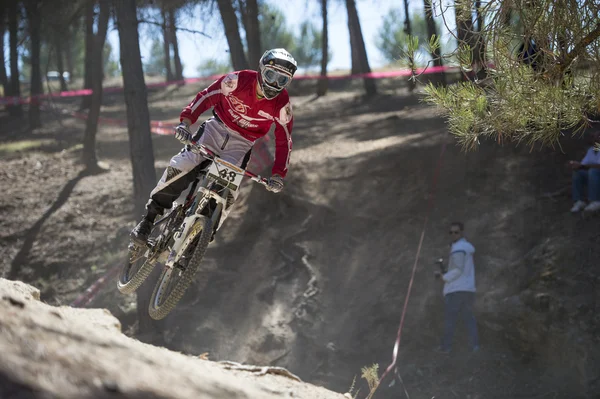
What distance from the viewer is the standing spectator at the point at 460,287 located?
9.09 metres

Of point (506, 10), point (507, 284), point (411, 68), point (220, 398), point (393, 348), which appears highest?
point (506, 10)

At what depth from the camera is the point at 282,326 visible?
11047 mm

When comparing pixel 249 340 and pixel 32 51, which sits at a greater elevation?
pixel 32 51

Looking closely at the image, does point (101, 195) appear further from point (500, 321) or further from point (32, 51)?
point (500, 321)

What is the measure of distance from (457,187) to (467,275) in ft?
11.5

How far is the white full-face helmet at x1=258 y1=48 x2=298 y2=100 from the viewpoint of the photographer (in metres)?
5.76

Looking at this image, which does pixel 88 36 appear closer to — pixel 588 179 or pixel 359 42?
pixel 359 42

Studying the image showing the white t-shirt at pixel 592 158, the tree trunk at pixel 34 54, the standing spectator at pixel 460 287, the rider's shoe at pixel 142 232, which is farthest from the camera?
the tree trunk at pixel 34 54

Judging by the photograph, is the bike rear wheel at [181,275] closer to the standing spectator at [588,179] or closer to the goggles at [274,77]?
the goggles at [274,77]

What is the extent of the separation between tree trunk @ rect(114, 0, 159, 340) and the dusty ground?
85.4 inches

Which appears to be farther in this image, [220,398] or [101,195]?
→ [101,195]

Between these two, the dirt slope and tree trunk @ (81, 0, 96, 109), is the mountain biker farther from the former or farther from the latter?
tree trunk @ (81, 0, 96, 109)

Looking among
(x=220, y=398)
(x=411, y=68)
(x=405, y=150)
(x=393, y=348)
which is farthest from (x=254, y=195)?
(x=220, y=398)

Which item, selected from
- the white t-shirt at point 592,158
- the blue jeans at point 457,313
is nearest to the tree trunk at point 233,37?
the blue jeans at point 457,313
